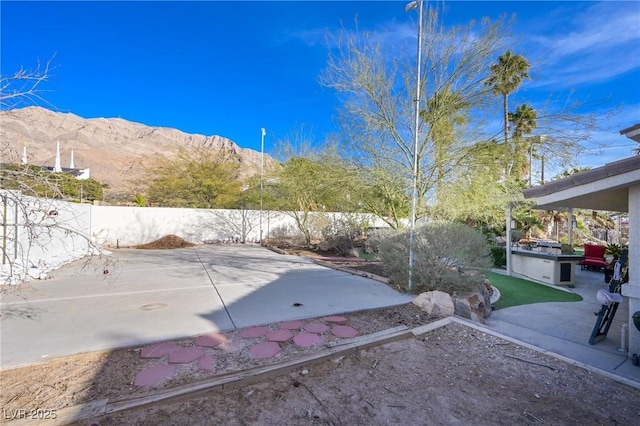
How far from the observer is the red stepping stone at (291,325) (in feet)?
12.8

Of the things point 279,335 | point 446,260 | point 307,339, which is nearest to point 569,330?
point 446,260

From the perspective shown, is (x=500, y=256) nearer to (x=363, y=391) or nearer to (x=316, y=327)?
(x=316, y=327)

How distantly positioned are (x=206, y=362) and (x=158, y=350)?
0.64 metres

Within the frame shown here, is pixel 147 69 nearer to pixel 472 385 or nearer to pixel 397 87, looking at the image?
pixel 397 87

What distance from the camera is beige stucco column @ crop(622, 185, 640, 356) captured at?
12.1 feet

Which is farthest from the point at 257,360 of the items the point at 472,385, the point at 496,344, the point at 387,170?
the point at 387,170

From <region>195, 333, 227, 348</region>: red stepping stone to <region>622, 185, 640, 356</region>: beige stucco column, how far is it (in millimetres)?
5011

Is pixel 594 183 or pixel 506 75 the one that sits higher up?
pixel 506 75

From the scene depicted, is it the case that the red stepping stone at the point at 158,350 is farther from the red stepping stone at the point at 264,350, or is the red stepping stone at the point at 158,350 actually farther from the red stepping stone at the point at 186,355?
the red stepping stone at the point at 264,350

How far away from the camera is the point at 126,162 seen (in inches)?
1853

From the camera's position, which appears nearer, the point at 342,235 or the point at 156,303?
the point at 156,303

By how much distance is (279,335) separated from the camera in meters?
3.65

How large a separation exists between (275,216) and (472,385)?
49.4 ft

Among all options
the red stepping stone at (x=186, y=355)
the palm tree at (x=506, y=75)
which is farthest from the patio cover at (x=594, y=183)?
the red stepping stone at (x=186, y=355)
